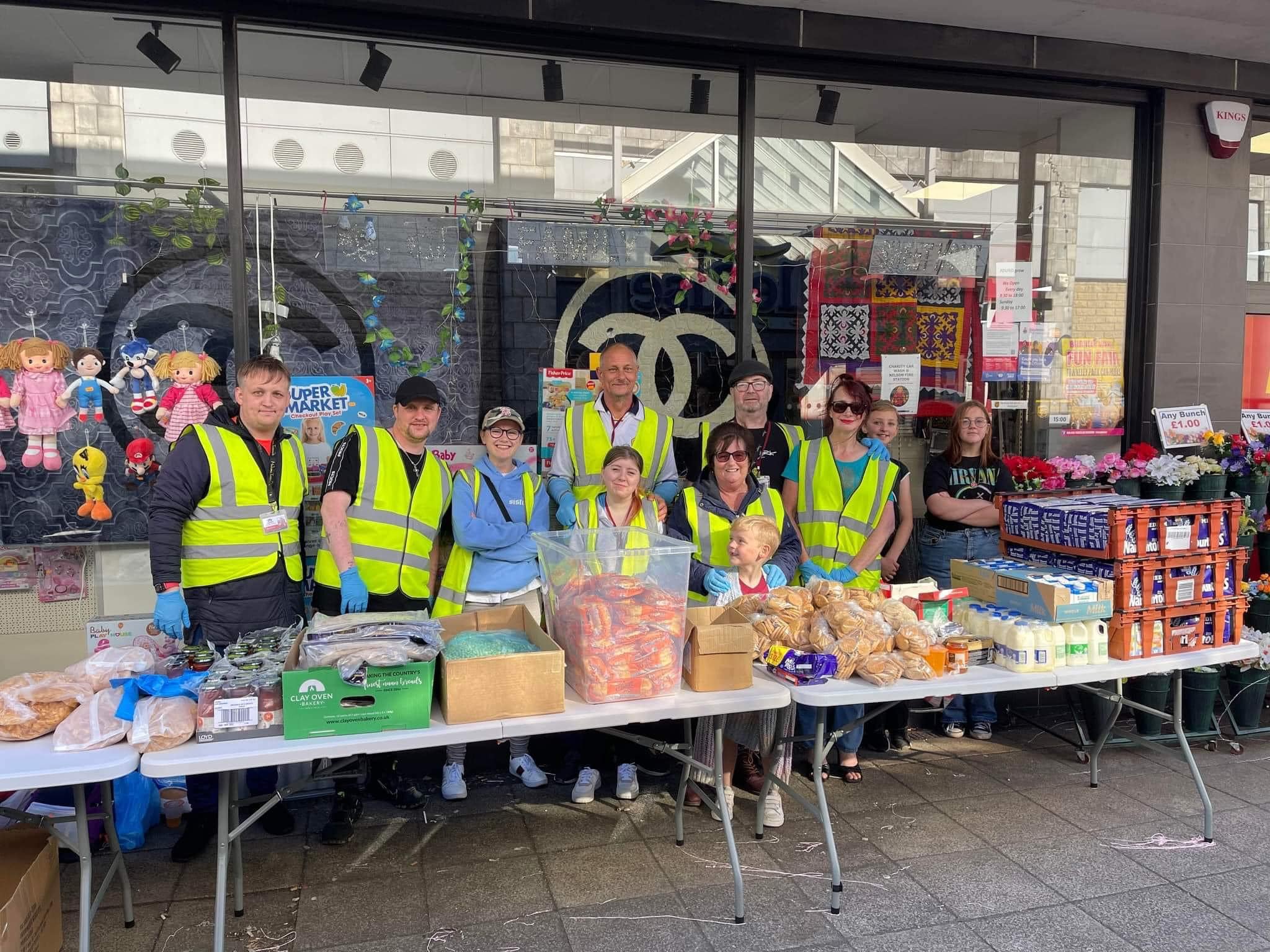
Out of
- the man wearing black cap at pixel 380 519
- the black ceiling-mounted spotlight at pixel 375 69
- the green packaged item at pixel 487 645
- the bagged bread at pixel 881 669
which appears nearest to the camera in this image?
the green packaged item at pixel 487 645

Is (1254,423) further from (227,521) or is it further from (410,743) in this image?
(227,521)

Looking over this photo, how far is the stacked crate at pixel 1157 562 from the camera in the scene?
332 centimetres

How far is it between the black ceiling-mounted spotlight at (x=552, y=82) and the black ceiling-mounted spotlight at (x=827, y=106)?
1.36 metres

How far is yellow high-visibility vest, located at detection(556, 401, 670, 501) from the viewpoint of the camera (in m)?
4.12

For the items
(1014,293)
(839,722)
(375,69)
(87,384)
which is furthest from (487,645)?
(1014,293)

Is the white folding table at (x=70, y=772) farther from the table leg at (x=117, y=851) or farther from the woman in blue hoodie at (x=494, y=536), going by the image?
the woman in blue hoodie at (x=494, y=536)

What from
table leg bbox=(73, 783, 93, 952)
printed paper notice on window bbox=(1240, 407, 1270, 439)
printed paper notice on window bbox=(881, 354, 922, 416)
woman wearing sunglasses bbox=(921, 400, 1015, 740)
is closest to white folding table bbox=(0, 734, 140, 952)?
table leg bbox=(73, 783, 93, 952)

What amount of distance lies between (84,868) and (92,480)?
2062 mm

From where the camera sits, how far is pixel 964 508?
4352 mm

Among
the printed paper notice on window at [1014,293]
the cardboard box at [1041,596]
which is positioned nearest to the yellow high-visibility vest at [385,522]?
the cardboard box at [1041,596]

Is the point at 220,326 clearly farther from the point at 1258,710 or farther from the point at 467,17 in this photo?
the point at 1258,710

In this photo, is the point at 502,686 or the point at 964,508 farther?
the point at 964,508

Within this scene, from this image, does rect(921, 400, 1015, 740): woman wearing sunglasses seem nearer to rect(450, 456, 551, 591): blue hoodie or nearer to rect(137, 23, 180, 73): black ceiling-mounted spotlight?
rect(450, 456, 551, 591): blue hoodie

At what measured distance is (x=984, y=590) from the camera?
3.51 meters
